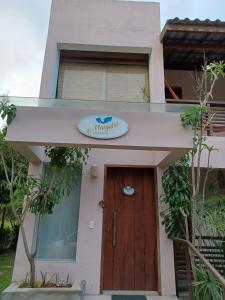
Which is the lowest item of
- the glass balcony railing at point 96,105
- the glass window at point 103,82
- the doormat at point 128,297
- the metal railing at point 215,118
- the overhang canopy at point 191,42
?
the doormat at point 128,297

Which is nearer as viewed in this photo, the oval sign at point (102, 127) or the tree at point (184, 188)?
the oval sign at point (102, 127)

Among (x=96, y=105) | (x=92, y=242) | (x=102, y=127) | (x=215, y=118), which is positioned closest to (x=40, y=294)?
(x=92, y=242)

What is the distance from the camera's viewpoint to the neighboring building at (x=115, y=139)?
4551 mm

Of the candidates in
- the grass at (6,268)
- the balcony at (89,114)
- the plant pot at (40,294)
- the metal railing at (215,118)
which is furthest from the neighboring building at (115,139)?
the grass at (6,268)

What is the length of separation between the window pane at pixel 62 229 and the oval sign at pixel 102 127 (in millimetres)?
1910

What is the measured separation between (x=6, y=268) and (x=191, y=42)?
9334 millimetres

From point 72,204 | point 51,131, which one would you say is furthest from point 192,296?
point 51,131

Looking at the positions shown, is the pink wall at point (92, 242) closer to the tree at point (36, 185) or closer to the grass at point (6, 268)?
the tree at point (36, 185)

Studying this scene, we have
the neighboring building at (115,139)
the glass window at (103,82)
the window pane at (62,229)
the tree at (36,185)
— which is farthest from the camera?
the glass window at (103,82)

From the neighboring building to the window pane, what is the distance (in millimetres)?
23

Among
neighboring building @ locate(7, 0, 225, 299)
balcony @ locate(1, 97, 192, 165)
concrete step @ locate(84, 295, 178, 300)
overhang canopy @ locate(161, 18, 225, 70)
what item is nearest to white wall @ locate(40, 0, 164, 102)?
neighboring building @ locate(7, 0, 225, 299)

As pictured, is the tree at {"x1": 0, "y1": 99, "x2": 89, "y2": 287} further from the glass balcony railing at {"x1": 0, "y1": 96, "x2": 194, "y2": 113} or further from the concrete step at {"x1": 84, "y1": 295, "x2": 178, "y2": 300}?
the concrete step at {"x1": 84, "y1": 295, "x2": 178, "y2": 300}

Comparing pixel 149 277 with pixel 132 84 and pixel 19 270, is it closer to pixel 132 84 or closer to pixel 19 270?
pixel 19 270

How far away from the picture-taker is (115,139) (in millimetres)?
4422
